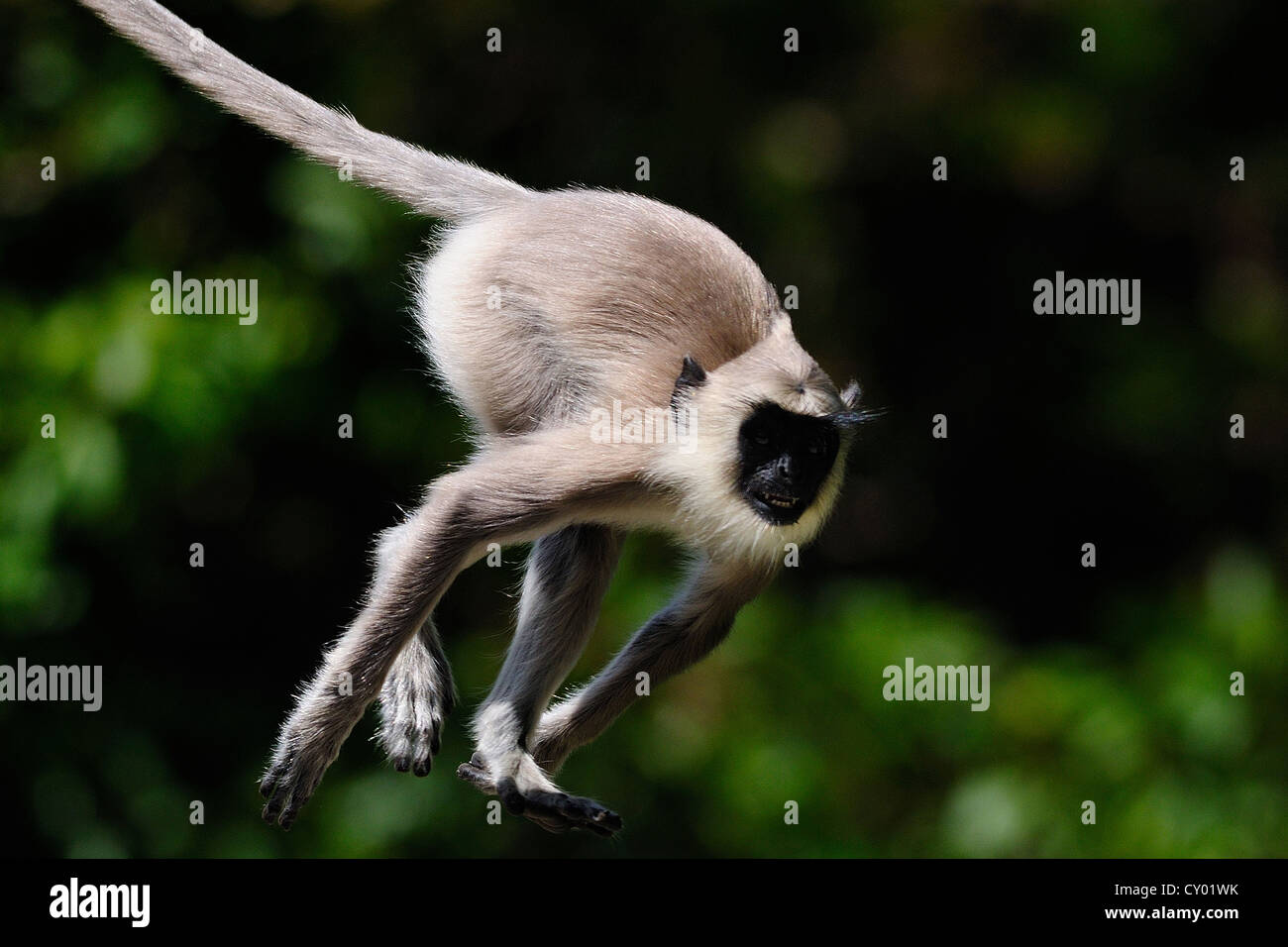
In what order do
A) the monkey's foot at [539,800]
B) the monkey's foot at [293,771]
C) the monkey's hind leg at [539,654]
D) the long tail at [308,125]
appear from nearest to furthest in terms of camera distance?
the monkey's foot at [539,800], the monkey's foot at [293,771], the monkey's hind leg at [539,654], the long tail at [308,125]

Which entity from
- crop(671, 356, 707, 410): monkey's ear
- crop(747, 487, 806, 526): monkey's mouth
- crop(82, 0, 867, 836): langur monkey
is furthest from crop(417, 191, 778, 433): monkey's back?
crop(747, 487, 806, 526): monkey's mouth

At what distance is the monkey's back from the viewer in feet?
16.0

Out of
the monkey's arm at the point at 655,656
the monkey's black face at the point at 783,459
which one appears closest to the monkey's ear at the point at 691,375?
the monkey's black face at the point at 783,459

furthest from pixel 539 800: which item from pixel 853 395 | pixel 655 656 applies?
pixel 853 395

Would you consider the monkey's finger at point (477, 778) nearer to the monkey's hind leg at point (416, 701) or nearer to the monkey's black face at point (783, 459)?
the monkey's hind leg at point (416, 701)

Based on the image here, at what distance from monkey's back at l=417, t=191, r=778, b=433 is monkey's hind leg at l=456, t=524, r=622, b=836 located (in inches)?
20.3

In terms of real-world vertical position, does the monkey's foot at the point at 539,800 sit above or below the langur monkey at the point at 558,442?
below

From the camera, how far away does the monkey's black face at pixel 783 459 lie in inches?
183

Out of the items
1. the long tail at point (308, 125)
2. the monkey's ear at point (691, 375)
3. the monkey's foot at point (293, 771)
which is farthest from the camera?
the long tail at point (308, 125)

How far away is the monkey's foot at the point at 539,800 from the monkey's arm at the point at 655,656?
1.40 ft

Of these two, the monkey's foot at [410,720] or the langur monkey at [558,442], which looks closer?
the langur monkey at [558,442]

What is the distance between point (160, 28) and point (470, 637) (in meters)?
7.47

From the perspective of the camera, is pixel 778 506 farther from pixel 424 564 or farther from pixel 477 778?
pixel 477 778

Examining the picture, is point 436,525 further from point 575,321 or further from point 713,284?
point 713,284
